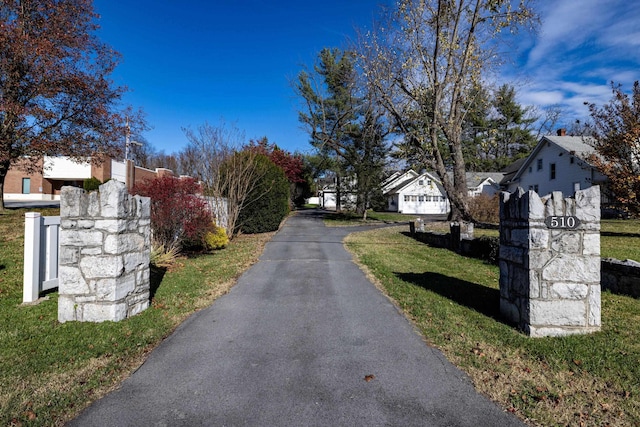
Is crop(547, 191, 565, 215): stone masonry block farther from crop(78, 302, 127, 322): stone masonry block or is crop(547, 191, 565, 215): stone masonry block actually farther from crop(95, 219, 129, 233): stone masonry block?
crop(78, 302, 127, 322): stone masonry block

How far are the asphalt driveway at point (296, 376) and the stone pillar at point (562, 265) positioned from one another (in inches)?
55.0

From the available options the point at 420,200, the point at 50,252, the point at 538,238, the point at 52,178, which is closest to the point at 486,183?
the point at 420,200

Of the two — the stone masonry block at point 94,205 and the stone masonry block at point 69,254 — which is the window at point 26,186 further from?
the stone masonry block at point 94,205

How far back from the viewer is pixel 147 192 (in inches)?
344

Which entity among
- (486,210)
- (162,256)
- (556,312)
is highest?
(486,210)

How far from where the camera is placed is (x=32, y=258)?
489cm

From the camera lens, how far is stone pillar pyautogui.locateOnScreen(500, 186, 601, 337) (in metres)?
3.94

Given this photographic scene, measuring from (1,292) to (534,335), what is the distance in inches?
300

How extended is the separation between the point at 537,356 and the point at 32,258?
255 inches

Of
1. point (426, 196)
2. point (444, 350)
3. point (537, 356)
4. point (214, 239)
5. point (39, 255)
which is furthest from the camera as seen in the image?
point (426, 196)

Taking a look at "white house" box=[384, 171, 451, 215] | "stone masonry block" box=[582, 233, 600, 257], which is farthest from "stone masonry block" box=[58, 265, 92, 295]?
"white house" box=[384, 171, 451, 215]

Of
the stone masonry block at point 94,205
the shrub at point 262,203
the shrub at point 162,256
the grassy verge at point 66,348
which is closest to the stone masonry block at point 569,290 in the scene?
the grassy verge at point 66,348

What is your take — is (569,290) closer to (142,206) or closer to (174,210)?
(142,206)

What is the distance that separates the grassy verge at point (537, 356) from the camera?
2.62 m
